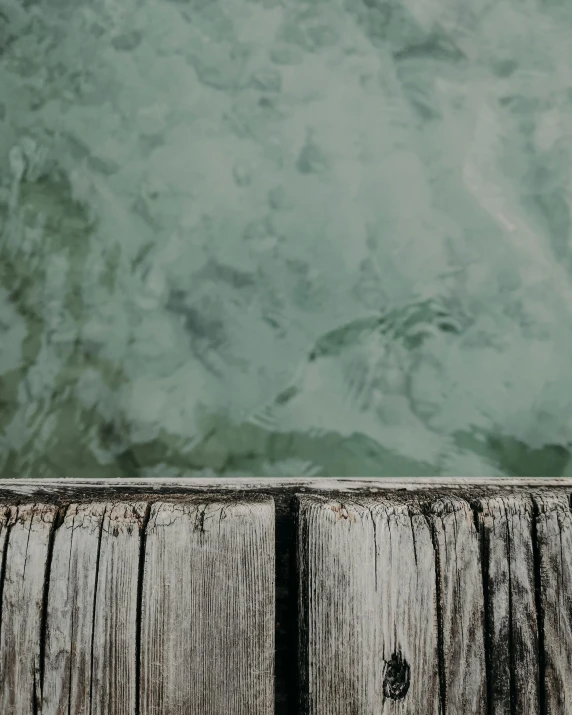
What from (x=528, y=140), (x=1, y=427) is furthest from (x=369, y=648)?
(x=528, y=140)

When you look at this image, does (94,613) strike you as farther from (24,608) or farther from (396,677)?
(396,677)

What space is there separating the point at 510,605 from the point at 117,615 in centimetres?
77

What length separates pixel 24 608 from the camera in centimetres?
110

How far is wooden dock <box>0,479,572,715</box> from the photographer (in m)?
1.07

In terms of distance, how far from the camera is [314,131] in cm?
279

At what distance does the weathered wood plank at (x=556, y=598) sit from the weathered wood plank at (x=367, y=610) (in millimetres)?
224

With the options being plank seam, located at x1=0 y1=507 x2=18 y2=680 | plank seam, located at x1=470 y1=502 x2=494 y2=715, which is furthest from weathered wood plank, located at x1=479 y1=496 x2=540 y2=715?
plank seam, located at x1=0 y1=507 x2=18 y2=680

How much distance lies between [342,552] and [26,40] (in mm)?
3018

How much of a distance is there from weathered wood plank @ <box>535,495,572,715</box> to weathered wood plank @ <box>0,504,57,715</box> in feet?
3.22

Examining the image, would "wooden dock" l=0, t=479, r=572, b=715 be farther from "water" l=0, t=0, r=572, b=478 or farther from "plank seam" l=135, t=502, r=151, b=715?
"water" l=0, t=0, r=572, b=478

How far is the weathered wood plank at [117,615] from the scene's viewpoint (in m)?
1.07

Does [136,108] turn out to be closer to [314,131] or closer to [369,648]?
[314,131]

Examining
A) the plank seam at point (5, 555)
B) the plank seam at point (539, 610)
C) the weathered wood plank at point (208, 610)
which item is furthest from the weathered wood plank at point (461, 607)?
the plank seam at point (5, 555)

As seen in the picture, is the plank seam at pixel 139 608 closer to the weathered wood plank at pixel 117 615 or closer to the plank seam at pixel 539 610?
the weathered wood plank at pixel 117 615
